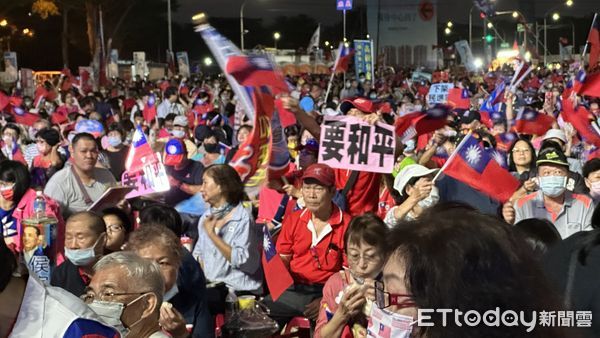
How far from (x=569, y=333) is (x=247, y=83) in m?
4.62

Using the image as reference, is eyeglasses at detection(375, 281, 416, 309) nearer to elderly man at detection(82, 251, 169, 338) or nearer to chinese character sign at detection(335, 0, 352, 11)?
elderly man at detection(82, 251, 169, 338)

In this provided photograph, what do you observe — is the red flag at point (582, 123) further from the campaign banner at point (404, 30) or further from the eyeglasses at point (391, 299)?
the campaign banner at point (404, 30)

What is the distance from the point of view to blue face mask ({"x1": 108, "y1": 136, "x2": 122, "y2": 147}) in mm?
10648

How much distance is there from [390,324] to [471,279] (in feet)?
1.76

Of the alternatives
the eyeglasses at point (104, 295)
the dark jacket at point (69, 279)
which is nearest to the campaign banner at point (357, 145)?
the dark jacket at point (69, 279)

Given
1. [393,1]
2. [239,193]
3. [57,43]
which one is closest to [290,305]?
[239,193]

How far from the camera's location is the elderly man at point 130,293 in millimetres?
3082

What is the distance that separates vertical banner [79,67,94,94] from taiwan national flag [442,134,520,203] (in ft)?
74.4

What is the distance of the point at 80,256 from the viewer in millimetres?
4977

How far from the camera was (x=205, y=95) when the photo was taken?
20750mm

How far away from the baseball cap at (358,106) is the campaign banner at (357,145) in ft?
0.73

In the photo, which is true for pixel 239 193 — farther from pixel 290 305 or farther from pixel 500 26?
pixel 500 26

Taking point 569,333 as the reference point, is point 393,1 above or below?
above

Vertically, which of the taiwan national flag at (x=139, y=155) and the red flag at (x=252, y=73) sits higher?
the red flag at (x=252, y=73)
